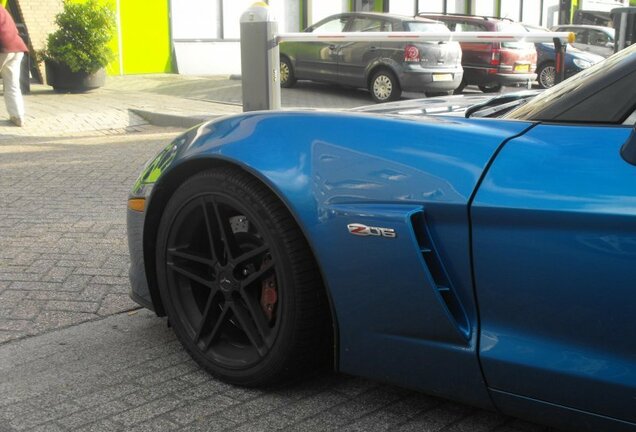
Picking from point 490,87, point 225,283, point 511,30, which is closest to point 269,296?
point 225,283

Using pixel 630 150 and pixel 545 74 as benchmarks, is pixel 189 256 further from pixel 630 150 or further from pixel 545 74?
pixel 545 74

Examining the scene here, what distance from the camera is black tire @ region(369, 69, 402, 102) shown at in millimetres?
15325

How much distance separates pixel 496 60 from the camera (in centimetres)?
1661

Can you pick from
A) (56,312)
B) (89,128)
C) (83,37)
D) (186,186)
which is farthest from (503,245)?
(83,37)

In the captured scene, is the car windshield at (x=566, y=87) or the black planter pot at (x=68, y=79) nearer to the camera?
the car windshield at (x=566, y=87)

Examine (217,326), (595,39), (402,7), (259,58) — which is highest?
(402,7)

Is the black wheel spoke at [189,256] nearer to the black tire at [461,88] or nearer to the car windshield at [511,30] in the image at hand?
the car windshield at [511,30]

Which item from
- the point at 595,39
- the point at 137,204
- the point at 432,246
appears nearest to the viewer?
the point at 432,246

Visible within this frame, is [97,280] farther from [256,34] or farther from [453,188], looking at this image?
[256,34]

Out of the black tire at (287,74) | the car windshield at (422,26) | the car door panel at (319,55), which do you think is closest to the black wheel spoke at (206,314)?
Answer: the car windshield at (422,26)

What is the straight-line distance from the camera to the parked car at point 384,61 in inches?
598

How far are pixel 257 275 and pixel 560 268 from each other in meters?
1.07

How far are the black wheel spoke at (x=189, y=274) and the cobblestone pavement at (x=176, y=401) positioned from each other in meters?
0.37

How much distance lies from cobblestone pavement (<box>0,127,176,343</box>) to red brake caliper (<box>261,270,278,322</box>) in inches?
50.9
